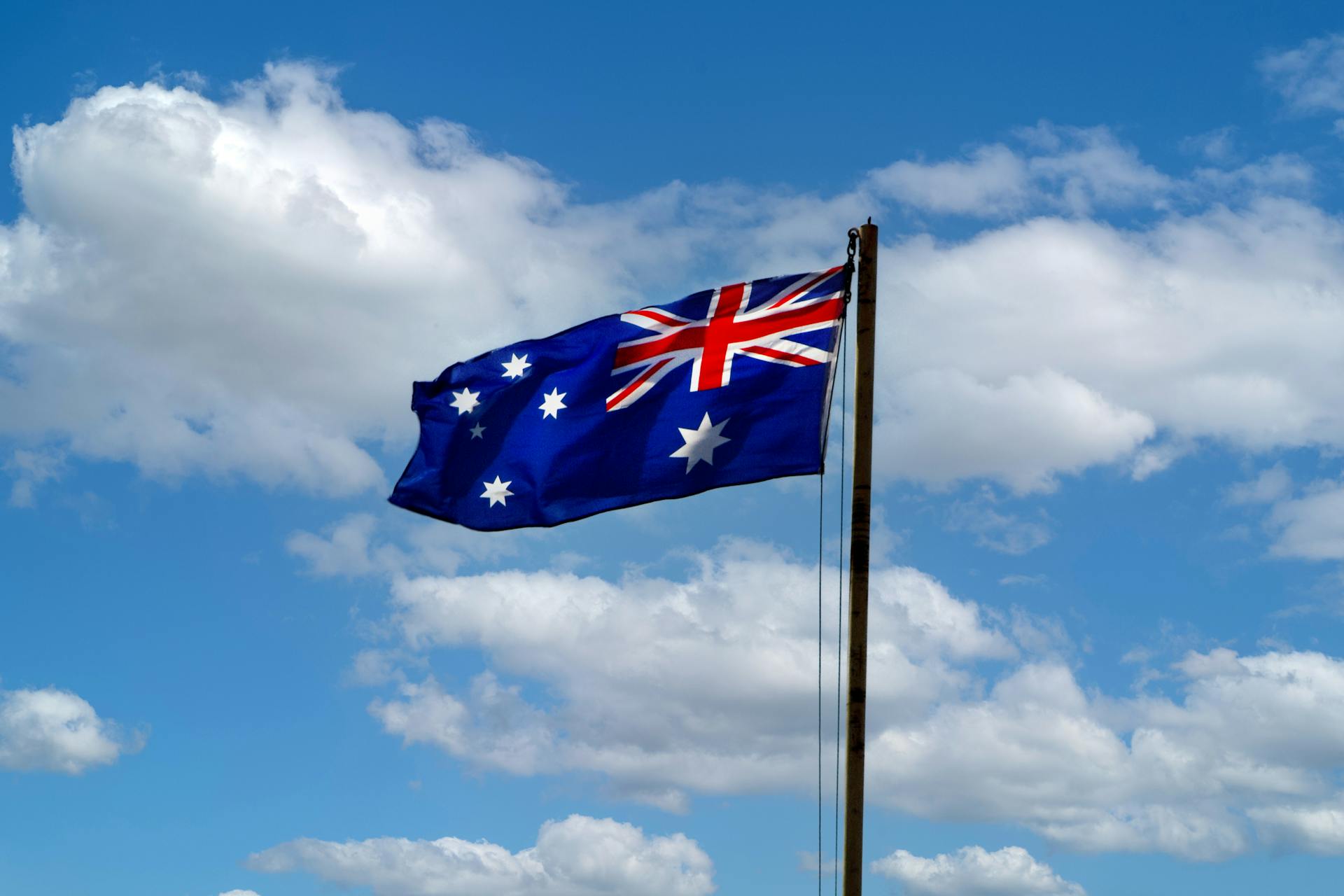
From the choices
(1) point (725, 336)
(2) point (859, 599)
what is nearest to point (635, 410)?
(1) point (725, 336)

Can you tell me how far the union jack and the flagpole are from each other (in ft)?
4.56

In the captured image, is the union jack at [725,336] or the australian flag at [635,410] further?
the union jack at [725,336]

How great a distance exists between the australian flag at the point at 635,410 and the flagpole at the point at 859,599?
4.41ft

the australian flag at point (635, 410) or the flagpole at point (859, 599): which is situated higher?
the australian flag at point (635, 410)

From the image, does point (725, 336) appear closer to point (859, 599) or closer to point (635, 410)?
point (635, 410)

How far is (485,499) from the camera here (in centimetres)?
2659

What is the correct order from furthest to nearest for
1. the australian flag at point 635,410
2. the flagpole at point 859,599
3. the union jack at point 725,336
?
the union jack at point 725,336 → the australian flag at point 635,410 → the flagpole at point 859,599

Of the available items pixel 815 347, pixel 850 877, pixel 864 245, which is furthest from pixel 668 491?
pixel 850 877

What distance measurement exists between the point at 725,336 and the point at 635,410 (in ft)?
6.57

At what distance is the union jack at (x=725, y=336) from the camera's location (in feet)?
78.6

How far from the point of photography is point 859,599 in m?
20.5

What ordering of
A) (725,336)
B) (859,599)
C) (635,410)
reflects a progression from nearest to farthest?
1. (859,599)
2. (725,336)
3. (635,410)

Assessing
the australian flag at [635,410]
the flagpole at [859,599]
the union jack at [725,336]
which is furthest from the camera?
the union jack at [725,336]

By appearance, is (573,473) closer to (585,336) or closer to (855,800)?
(585,336)
